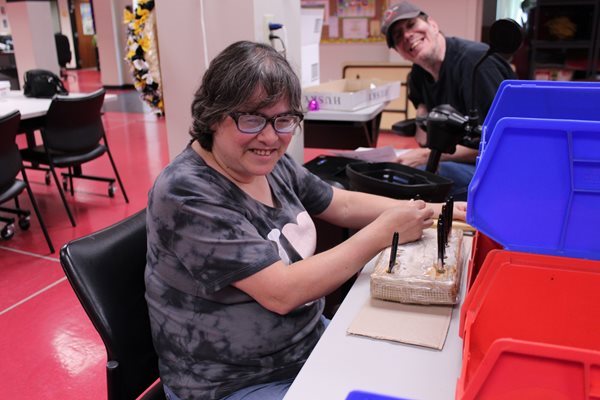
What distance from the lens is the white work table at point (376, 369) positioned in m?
0.86

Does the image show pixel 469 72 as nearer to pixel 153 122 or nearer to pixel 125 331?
pixel 125 331

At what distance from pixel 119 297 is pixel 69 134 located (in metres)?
3.02

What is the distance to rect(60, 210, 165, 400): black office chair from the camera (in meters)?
1.16

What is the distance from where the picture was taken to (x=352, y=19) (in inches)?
275

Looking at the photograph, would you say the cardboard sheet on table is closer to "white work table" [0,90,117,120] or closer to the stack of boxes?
the stack of boxes

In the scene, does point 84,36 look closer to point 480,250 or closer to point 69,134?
point 69,134

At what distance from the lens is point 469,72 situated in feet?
7.07

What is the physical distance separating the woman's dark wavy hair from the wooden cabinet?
14.8ft

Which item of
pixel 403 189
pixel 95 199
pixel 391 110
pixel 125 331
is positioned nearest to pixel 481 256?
pixel 403 189

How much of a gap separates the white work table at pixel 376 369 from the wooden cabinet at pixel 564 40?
477cm

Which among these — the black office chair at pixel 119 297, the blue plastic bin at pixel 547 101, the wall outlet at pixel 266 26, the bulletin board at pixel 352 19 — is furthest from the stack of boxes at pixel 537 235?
the bulletin board at pixel 352 19

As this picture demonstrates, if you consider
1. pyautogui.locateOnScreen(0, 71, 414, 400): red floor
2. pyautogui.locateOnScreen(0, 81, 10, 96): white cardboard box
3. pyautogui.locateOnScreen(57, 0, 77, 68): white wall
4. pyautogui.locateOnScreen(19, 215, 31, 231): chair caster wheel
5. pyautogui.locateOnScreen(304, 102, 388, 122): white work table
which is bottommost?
pyautogui.locateOnScreen(0, 71, 414, 400): red floor

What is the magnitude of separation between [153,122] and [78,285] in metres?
6.78

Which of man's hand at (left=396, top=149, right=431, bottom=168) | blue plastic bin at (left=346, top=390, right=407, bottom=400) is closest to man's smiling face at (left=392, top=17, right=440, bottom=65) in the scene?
man's hand at (left=396, top=149, right=431, bottom=168)
